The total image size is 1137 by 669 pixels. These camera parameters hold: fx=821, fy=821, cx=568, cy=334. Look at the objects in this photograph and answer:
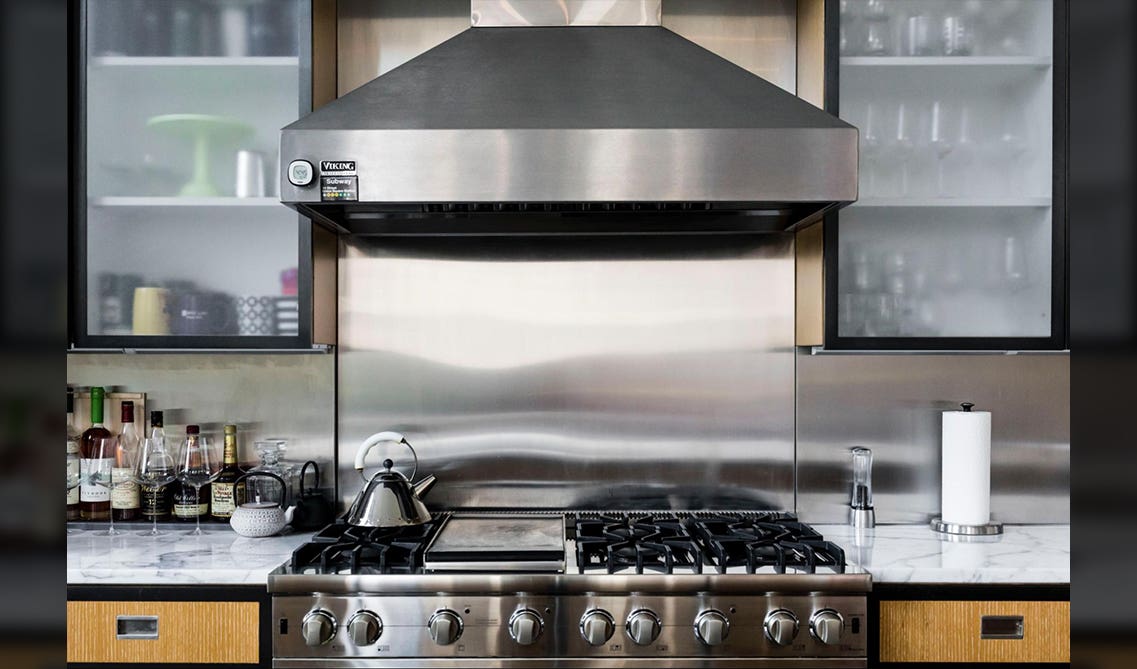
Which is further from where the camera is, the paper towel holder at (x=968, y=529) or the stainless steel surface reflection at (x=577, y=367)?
the stainless steel surface reflection at (x=577, y=367)

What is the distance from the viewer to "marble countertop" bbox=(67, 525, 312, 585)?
1.59 meters

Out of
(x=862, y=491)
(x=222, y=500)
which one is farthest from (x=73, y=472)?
(x=862, y=491)

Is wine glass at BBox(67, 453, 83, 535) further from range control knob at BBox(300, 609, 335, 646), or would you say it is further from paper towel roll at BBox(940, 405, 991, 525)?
paper towel roll at BBox(940, 405, 991, 525)

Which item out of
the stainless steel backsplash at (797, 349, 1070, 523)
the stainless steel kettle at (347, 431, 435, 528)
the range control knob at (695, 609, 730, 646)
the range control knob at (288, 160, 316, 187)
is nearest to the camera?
the range control knob at (695, 609, 730, 646)

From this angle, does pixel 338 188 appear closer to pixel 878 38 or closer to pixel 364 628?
pixel 364 628

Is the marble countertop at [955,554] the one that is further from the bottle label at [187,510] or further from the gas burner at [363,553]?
the bottle label at [187,510]

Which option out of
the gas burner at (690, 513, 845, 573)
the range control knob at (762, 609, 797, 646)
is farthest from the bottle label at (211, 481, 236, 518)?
the range control knob at (762, 609, 797, 646)

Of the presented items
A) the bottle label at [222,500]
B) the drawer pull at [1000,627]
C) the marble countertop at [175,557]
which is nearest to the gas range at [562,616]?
the marble countertop at [175,557]

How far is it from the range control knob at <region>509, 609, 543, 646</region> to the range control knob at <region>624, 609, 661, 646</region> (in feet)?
0.55

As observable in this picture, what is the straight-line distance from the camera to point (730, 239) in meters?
2.13

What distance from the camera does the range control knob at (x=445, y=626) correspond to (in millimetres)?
1528

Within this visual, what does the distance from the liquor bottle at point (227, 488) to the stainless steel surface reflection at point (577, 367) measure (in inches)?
10.2

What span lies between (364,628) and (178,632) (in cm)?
38

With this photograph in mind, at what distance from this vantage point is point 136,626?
1.61 meters
